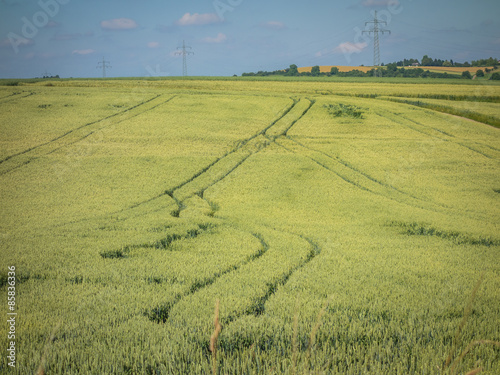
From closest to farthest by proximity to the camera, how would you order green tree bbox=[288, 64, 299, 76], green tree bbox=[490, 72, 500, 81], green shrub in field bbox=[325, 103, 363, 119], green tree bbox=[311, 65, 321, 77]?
1. green shrub in field bbox=[325, 103, 363, 119]
2. green tree bbox=[490, 72, 500, 81]
3. green tree bbox=[311, 65, 321, 77]
4. green tree bbox=[288, 64, 299, 76]

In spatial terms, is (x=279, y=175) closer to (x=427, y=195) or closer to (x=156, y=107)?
(x=427, y=195)

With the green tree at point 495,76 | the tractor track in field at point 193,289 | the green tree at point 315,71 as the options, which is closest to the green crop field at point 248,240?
the tractor track in field at point 193,289

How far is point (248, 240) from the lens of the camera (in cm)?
1064

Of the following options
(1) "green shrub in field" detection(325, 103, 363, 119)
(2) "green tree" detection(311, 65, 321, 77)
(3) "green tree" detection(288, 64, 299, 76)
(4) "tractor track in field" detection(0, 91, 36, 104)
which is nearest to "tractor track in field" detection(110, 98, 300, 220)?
(1) "green shrub in field" detection(325, 103, 363, 119)

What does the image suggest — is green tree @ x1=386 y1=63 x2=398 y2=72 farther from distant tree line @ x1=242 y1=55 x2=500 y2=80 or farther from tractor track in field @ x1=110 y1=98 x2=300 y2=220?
tractor track in field @ x1=110 y1=98 x2=300 y2=220

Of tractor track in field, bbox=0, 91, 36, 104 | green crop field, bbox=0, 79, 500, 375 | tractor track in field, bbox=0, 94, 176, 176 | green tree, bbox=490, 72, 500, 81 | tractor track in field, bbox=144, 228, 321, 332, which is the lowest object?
tractor track in field, bbox=144, 228, 321, 332

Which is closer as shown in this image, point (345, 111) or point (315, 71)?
point (345, 111)

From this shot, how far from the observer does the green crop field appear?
4.52m

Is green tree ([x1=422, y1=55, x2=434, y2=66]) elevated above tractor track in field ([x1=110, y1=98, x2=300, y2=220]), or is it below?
above

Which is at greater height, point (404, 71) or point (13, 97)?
point (404, 71)

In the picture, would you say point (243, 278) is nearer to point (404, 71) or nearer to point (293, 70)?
point (404, 71)

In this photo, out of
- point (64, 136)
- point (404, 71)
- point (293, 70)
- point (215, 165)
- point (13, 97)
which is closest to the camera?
point (215, 165)

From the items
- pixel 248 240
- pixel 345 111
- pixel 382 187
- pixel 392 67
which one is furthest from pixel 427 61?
pixel 248 240

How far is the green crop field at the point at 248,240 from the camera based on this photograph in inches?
178
